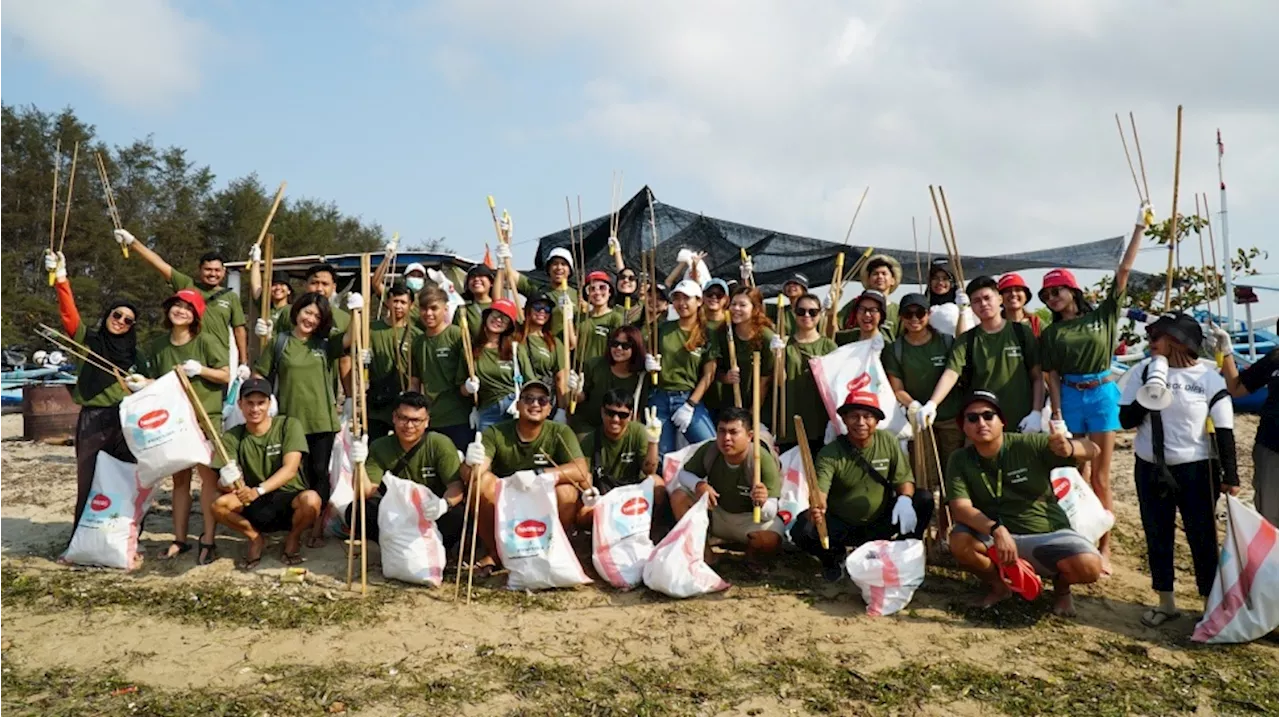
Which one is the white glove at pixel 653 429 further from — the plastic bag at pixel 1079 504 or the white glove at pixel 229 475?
the white glove at pixel 229 475

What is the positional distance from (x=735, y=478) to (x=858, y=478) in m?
0.68

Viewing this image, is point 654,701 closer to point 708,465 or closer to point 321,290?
point 708,465

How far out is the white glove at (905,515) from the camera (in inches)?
184

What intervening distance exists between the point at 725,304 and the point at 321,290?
2.78 metres

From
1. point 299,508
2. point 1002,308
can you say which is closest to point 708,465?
point 1002,308

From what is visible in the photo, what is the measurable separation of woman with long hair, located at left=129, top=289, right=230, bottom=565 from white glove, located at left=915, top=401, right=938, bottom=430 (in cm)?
415

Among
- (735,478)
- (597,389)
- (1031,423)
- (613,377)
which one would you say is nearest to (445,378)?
(597,389)

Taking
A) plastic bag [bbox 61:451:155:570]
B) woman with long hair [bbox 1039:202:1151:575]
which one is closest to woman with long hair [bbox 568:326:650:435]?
woman with long hair [bbox 1039:202:1151:575]

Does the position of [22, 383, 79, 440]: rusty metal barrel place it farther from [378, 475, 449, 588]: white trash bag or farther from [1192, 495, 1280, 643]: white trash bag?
[1192, 495, 1280, 643]: white trash bag

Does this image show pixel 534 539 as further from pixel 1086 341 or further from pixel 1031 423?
→ pixel 1086 341

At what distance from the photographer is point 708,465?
16.8ft

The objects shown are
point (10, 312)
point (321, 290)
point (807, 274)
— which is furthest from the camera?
point (10, 312)

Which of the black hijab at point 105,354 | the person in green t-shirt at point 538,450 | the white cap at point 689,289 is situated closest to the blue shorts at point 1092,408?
the white cap at point 689,289

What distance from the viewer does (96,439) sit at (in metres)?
5.45
